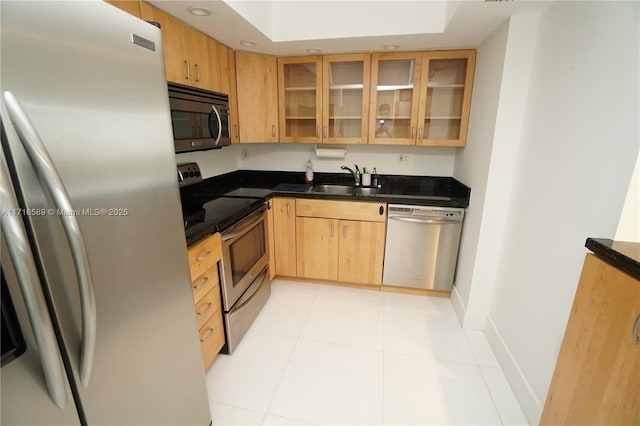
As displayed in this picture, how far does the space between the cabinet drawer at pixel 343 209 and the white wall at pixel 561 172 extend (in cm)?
91

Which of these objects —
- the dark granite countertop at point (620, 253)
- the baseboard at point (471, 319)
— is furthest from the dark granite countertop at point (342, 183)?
the dark granite countertop at point (620, 253)

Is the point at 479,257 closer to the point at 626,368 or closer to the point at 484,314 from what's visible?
the point at 484,314

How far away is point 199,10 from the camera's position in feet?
5.40

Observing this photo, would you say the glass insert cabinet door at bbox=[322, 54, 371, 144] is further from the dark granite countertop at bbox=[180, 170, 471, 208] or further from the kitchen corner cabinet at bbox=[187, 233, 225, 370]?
the kitchen corner cabinet at bbox=[187, 233, 225, 370]

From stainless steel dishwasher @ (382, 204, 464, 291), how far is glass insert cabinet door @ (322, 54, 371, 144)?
811 millimetres

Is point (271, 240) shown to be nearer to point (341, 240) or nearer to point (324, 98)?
point (341, 240)

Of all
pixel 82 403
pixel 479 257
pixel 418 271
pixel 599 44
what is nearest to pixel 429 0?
pixel 599 44

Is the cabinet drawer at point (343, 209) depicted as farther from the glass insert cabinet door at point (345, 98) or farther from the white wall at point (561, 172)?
the white wall at point (561, 172)

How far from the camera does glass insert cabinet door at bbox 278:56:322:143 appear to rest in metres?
2.58

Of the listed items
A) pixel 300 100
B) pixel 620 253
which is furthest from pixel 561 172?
pixel 300 100

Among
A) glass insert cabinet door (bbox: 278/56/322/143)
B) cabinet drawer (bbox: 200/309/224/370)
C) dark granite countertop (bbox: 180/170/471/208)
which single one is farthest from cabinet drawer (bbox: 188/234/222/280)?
glass insert cabinet door (bbox: 278/56/322/143)

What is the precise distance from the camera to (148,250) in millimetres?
947

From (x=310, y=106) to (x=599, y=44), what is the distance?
6.58ft

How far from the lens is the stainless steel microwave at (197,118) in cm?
158
